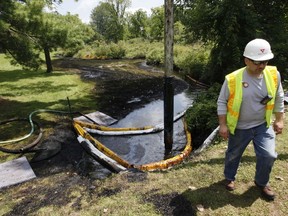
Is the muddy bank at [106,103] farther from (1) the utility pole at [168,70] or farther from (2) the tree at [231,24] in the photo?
(2) the tree at [231,24]

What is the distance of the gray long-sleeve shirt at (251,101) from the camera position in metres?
3.10

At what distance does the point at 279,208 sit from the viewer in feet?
11.3

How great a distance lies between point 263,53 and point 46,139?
652cm

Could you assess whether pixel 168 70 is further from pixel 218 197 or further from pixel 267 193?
pixel 267 193

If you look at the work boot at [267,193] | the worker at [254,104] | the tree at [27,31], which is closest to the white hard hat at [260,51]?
the worker at [254,104]

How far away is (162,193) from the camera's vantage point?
13.2 feet

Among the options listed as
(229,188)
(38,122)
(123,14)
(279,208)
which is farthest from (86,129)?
(123,14)

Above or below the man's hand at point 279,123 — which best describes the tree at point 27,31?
above

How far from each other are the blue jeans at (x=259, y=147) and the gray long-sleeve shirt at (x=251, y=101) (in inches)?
4.3

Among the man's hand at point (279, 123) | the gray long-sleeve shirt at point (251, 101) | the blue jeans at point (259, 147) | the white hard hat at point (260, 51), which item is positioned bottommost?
the blue jeans at point (259, 147)

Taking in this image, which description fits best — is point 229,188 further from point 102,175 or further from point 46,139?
point 46,139

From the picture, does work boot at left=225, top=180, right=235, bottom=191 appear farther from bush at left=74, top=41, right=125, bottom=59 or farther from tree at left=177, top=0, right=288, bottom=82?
bush at left=74, top=41, right=125, bottom=59

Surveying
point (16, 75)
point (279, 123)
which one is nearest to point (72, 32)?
point (16, 75)

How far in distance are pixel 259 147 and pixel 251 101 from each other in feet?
2.08
